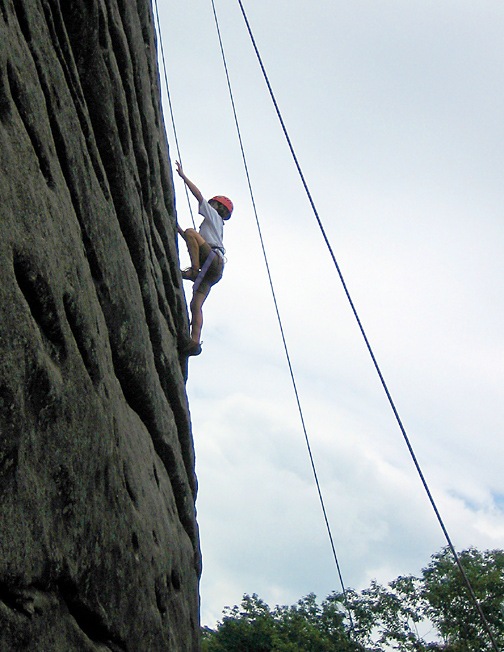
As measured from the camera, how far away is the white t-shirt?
8445mm

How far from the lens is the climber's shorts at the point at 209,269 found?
8289 mm

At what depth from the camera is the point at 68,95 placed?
4398 mm

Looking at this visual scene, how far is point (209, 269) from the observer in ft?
27.3

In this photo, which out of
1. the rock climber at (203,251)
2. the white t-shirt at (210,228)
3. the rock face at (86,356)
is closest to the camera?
the rock face at (86,356)

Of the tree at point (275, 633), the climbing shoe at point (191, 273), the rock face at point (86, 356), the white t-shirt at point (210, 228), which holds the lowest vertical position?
the rock face at point (86, 356)

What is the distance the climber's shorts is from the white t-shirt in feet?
0.43

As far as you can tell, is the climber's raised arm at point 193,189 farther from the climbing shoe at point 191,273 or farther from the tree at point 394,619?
the tree at point 394,619

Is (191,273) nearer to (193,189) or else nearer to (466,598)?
(193,189)

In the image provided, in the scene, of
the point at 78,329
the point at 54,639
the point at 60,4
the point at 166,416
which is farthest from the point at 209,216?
the point at 54,639

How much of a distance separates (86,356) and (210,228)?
471 centimetres

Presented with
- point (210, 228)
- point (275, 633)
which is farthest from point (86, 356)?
point (275, 633)

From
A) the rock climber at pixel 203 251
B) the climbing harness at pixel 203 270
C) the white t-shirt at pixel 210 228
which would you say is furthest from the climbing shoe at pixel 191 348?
the white t-shirt at pixel 210 228

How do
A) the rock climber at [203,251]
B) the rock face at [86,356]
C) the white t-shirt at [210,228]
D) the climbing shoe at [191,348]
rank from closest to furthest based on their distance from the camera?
the rock face at [86,356] < the climbing shoe at [191,348] < the rock climber at [203,251] < the white t-shirt at [210,228]

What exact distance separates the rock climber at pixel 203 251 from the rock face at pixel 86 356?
5.96 feet
